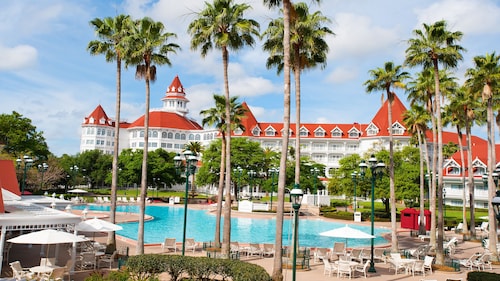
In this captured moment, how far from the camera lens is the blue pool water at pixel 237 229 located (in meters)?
30.0

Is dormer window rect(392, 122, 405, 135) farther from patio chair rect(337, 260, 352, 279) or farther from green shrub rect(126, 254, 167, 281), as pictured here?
green shrub rect(126, 254, 167, 281)

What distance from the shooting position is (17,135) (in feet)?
188

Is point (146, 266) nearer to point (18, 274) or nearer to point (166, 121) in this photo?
point (18, 274)

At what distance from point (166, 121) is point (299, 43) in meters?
94.2

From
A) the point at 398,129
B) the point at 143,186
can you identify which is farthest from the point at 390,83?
the point at 398,129

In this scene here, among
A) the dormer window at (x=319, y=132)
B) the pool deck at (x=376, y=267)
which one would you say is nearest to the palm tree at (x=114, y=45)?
the pool deck at (x=376, y=267)

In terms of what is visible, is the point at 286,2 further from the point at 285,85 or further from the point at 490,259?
the point at 490,259

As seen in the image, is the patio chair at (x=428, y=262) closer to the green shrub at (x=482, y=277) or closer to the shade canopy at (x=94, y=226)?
the green shrub at (x=482, y=277)

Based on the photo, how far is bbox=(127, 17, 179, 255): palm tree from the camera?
18.8 meters

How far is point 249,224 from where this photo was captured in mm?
39188

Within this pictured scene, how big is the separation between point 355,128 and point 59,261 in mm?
82153

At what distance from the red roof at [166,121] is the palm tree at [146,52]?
293ft

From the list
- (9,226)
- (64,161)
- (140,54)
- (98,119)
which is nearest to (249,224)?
(140,54)

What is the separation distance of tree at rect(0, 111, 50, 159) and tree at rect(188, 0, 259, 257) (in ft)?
153
